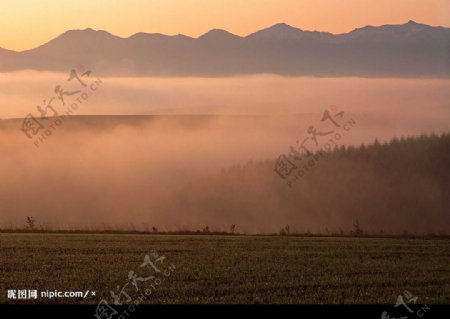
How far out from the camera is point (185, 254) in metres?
32.3

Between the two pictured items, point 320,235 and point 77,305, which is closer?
point 77,305

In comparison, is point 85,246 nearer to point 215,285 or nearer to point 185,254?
→ point 185,254

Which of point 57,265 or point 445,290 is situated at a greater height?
point 57,265

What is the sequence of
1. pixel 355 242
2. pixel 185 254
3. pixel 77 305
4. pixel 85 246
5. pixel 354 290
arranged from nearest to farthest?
pixel 77 305
pixel 354 290
pixel 185 254
pixel 85 246
pixel 355 242

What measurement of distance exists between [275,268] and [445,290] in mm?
5680

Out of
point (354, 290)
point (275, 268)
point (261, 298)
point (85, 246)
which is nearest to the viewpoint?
point (261, 298)

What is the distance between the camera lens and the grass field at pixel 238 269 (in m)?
23.2

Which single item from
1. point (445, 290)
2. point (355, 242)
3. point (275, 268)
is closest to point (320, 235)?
point (355, 242)

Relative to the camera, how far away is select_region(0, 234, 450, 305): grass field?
23.2 meters

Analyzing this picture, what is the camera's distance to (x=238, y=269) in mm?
27625

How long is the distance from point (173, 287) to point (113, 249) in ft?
34.7

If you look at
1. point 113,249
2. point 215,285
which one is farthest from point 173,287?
point 113,249

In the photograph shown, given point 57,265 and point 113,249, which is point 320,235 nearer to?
point 113,249

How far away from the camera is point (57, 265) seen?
92.9ft
